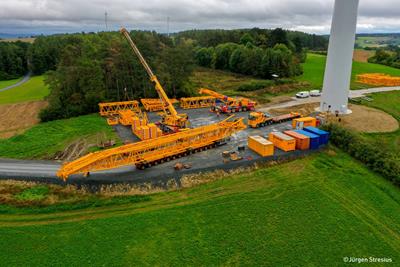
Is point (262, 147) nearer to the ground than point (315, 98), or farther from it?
nearer to the ground

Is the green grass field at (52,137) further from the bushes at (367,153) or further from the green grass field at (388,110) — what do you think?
the green grass field at (388,110)

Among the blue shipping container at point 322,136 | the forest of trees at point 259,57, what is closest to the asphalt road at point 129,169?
the blue shipping container at point 322,136

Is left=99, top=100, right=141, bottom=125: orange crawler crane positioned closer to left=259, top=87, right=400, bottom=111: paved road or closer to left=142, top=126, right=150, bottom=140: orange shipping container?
left=142, top=126, right=150, bottom=140: orange shipping container

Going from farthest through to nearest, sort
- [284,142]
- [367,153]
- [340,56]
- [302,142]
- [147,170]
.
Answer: [340,56], [302,142], [284,142], [367,153], [147,170]

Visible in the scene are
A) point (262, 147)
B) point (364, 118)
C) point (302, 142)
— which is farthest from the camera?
point (364, 118)

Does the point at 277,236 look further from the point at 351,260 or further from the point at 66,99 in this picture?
the point at 66,99

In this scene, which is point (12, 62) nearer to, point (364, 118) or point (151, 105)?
point (151, 105)

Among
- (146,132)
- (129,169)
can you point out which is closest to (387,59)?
(146,132)

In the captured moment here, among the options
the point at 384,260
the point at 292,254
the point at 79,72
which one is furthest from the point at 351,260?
the point at 79,72
